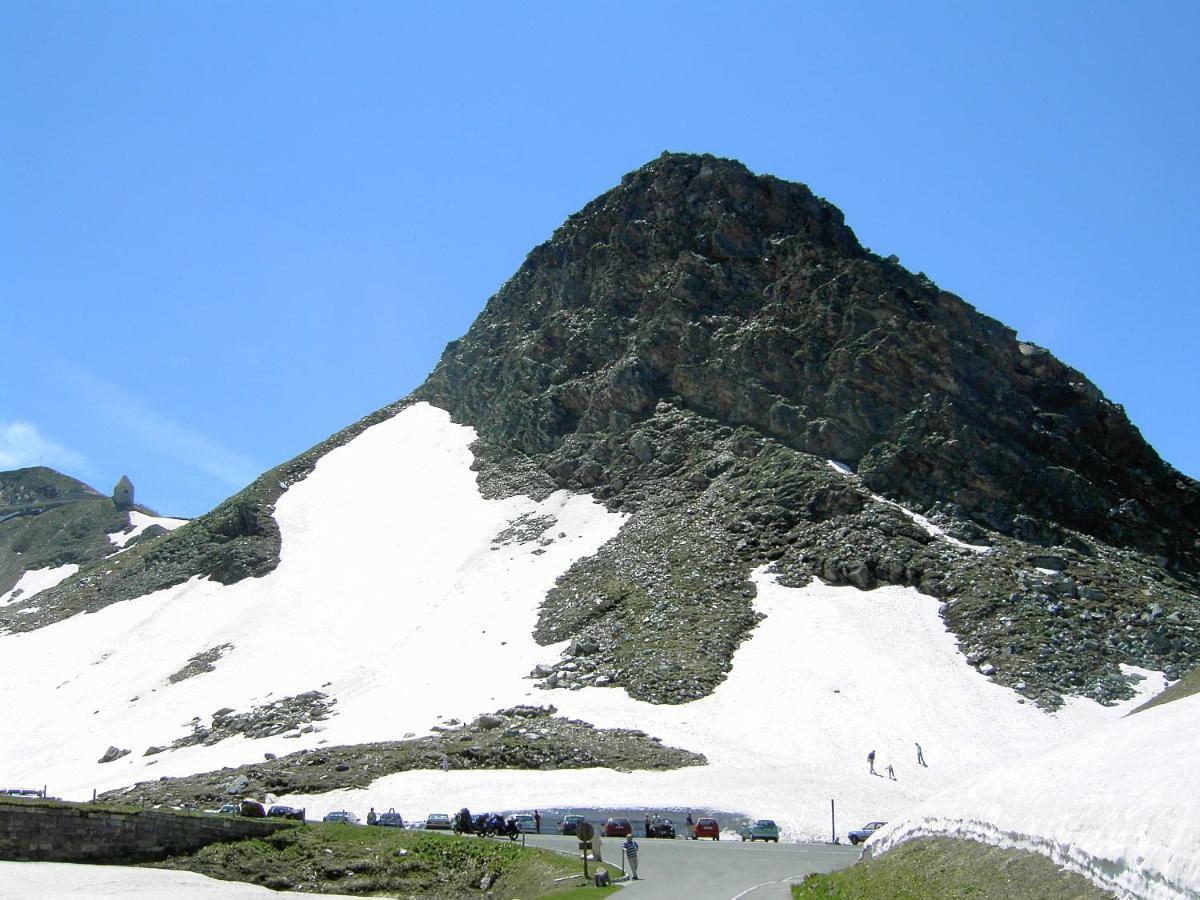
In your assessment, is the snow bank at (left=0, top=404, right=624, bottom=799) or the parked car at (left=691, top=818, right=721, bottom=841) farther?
the snow bank at (left=0, top=404, right=624, bottom=799)

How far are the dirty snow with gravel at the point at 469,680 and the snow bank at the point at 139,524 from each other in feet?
183

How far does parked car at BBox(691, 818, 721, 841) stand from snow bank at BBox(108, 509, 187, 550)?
4899 inches

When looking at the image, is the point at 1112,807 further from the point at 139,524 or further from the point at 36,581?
the point at 139,524

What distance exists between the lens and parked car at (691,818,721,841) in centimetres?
4178

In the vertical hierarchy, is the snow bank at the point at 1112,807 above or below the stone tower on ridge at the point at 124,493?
below

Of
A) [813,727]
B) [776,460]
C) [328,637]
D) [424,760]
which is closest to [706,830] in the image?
[813,727]

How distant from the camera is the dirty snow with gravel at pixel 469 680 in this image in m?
48.5

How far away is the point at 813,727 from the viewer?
55.4 meters

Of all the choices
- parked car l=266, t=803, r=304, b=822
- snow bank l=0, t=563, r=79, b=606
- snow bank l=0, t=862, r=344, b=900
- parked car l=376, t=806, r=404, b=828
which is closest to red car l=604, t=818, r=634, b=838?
parked car l=376, t=806, r=404, b=828

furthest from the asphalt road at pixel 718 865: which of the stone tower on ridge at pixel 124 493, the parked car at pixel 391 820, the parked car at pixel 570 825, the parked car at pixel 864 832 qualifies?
the stone tower on ridge at pixel 124 493

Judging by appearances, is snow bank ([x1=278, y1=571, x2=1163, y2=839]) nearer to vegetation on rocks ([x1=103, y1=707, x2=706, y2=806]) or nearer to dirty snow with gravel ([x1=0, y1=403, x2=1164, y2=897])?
dirty snow with gravel ([x1=0, y1=403, x2=1164, y2=897])

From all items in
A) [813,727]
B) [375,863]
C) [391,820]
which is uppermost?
[813,727]

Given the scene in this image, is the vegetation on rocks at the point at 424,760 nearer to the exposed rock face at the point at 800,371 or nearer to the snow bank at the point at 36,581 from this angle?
the exposed rock face at the point at 800,371

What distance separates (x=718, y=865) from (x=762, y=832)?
11.0 m
